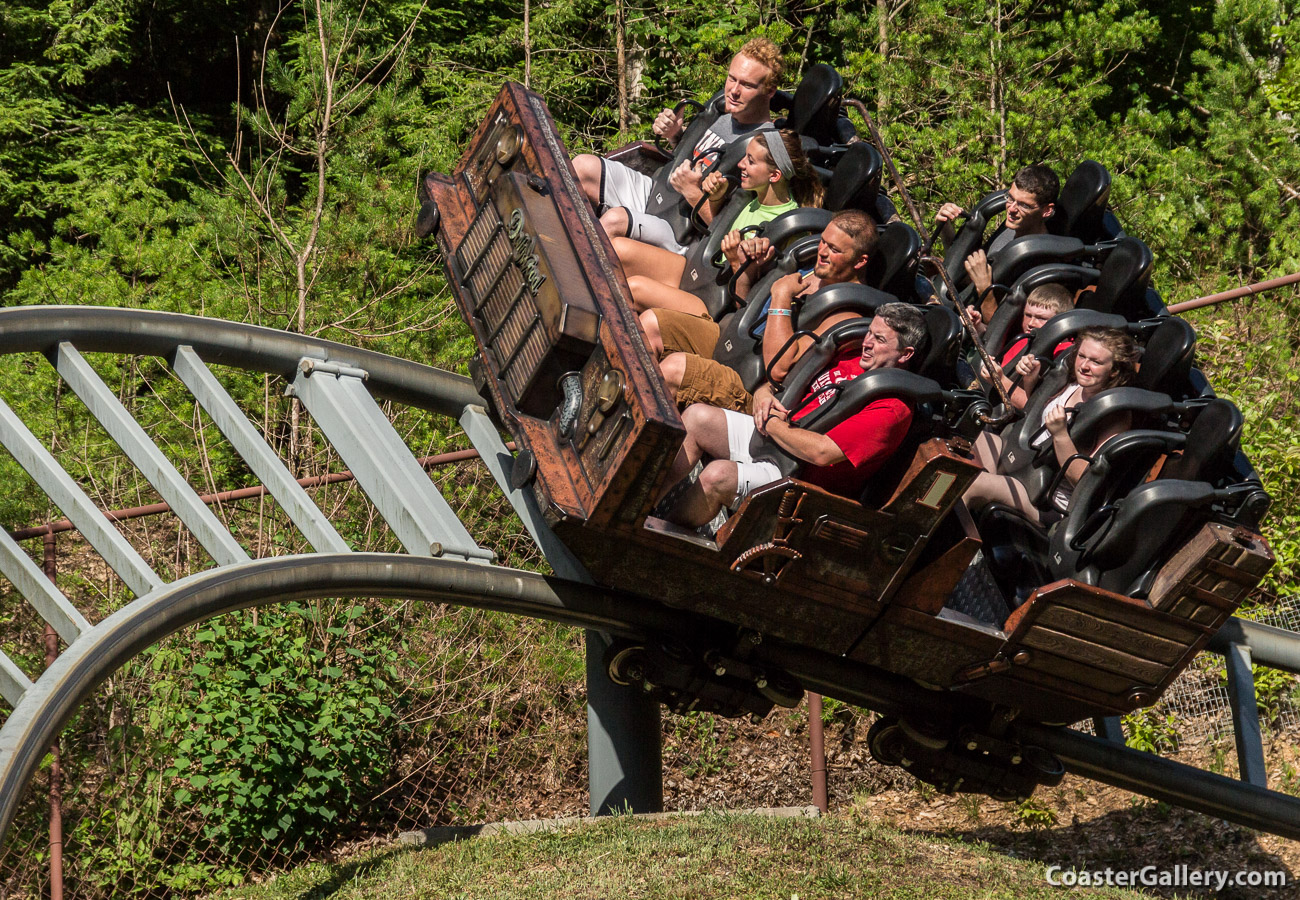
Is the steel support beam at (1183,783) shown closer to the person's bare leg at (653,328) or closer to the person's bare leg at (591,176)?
the person's bare leg at (653,328)

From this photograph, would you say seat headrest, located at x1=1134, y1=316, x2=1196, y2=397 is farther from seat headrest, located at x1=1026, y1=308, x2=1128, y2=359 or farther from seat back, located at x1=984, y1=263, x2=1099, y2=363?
seat back, located at x1=984, y1=263, x2=1099, y2=363

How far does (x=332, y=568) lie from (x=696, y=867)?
162 cm

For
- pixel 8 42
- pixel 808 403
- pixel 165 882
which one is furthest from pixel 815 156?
pixel 8 42

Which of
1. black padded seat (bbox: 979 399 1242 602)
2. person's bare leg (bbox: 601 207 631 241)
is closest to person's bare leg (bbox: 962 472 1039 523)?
black padded seat (bbox: 979 399 1242 602)

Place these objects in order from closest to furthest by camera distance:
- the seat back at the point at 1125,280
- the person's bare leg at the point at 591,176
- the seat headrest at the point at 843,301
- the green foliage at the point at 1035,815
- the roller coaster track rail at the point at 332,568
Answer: the roller coaster track rail at the point at 332,568
the seat headrest at the point at 843,301
the seat back at the point at 1125,280
the person's bare leg at the point at 591,176
the green foliage at the point at 1035,815

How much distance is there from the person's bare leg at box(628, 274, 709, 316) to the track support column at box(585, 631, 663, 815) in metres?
1.13

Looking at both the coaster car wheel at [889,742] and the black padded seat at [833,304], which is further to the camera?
the coaster car wheel at [889,742]

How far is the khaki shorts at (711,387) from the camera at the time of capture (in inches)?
145

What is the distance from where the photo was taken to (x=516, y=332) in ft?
12.0

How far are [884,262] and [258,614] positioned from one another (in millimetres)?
3227

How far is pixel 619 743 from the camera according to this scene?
471cm

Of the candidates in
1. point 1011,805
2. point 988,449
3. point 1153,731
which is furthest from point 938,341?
point 1011,805

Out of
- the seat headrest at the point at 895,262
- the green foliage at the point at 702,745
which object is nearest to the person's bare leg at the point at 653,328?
the seat headrest at the point at 895,262

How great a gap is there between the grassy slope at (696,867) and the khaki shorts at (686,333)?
163 centimetres
